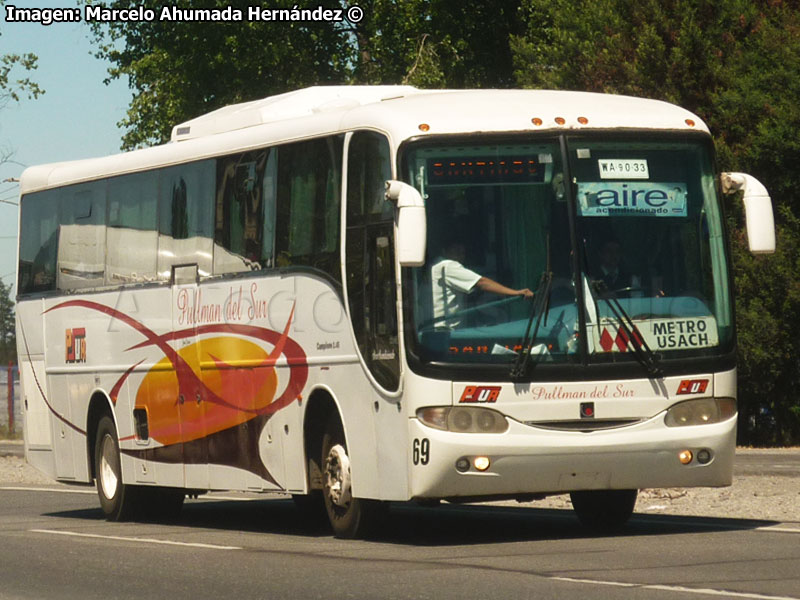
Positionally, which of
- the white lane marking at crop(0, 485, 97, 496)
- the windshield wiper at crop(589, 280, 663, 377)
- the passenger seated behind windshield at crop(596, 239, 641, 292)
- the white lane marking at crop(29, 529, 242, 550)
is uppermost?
the passenger seated behind windshield at crop(596, 239, 641, 292)

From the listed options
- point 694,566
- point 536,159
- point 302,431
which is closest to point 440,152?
point 536,159

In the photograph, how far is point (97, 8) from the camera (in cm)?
4875

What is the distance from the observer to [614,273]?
43.6ft

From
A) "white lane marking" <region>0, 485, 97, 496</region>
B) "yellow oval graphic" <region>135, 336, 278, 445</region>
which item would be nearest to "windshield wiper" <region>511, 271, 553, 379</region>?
"yellow oval graphic" <region>135, 336, 278, 445</region>

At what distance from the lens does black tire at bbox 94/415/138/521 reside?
1841 cm

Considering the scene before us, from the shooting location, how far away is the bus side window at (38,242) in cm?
1988

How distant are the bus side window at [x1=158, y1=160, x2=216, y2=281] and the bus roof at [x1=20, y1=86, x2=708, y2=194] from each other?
385 mm

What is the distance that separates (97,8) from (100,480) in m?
31.8

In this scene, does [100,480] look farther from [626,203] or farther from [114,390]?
[626,203]

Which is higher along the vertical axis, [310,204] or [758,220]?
[310,204]

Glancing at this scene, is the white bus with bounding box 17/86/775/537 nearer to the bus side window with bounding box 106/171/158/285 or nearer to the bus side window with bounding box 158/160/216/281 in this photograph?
the bus side window with bounding box 158/160/216/281

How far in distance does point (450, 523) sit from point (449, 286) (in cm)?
384

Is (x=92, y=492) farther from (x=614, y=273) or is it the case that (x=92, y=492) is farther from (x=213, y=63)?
(x=213, y=63)

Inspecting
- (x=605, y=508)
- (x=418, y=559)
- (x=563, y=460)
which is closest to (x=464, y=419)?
(x=563, y=460)
